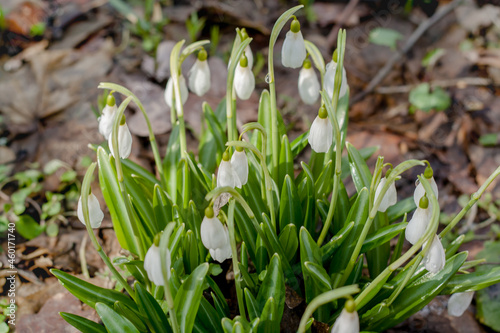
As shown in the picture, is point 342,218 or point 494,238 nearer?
point 342,218

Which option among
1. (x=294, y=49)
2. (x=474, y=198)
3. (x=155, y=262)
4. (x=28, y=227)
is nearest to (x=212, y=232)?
(x=155, y=262)

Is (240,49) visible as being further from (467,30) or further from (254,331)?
(467,30)

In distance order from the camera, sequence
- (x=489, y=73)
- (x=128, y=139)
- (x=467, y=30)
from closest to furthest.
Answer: (x=128, y=139) < (x=489, y=73) < (x=467, y=30)

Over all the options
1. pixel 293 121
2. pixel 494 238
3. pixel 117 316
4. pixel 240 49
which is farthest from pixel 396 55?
pixel 117 316

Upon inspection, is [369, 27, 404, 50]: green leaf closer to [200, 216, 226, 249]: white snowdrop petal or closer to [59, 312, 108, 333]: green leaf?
[200, 216, 226, 249]: white snowdrop petal

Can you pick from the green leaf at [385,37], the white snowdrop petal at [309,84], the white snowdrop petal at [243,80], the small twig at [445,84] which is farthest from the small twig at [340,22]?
the white snowdrop petal at [243,80]

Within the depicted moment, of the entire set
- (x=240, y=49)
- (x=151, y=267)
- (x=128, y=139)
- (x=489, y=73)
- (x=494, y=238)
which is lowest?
(x=494, y=238)

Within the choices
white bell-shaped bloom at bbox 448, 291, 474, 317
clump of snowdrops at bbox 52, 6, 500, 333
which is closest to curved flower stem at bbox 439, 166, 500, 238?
clump of snowdrops at bbox 52, 6, 500, 333

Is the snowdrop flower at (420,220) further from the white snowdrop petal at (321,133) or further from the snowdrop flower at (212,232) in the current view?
the snowdrop flower at (212,232)
